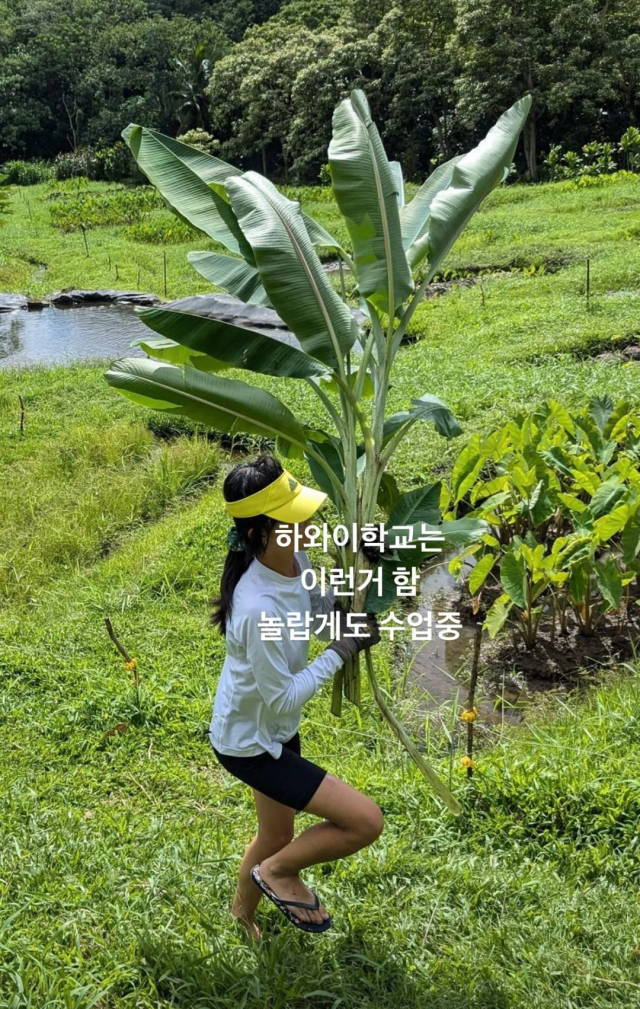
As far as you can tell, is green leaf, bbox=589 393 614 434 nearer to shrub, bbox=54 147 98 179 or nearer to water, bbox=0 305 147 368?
water, bbox=0 305 147 368

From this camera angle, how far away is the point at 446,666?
4773 millimetres

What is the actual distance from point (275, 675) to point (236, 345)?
1.18 metres

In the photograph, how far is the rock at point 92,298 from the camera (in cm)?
1545

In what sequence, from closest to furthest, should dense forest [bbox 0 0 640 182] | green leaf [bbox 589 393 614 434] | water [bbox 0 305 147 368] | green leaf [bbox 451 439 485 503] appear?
1. green leaf [bbox 451 439 485 503]
2. green leaf [bbox 589 393 614 434]
3. water [bbox 0 305 147 368]
4. dense forest [bbox 0 0 640 182]

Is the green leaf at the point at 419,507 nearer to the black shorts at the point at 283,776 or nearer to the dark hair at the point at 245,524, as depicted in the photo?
the dark hair at the point at 245,524

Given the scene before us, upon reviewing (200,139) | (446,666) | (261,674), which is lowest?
(446,666)

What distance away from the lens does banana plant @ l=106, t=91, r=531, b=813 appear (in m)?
2.70

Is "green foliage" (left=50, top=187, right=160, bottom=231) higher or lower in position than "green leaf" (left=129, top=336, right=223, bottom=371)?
lower

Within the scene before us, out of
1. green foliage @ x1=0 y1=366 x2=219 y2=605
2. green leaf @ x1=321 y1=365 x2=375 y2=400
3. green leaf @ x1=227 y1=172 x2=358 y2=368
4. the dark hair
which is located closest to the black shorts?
the dark hair

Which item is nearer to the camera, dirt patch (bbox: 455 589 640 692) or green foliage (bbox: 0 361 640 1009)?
green foliage (bbox: 0 361 640 1009)

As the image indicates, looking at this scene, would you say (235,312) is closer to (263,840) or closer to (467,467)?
(467,467)

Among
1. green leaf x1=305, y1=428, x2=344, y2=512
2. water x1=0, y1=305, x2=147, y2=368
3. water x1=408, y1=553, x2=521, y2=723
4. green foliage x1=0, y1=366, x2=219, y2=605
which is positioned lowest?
water x1=408, y1=553, x2=521, y2=723

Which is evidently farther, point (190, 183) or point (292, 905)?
point (190, 183)

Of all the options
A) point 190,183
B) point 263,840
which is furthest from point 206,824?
point 190,183
